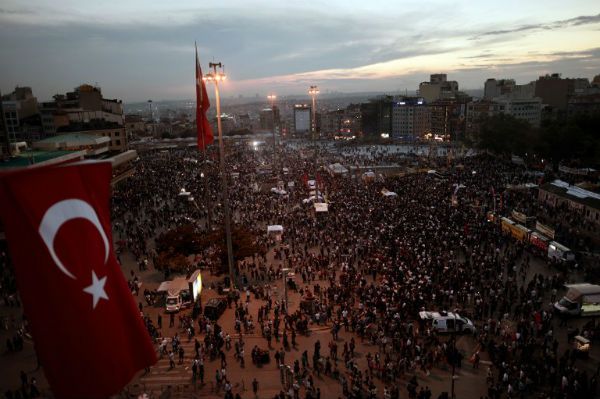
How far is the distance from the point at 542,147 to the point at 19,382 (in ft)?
187

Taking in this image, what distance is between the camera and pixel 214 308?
18844 mm

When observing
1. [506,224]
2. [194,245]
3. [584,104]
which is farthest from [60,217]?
[584,104]

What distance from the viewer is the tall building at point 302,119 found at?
146 metres

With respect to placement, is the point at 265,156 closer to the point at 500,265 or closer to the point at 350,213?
the point at 350,213

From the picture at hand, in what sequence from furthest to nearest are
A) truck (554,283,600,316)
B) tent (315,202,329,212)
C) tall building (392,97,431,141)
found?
tall building (392,97,431,141), tent (315,202,329,212), truck (554,283,600,316)

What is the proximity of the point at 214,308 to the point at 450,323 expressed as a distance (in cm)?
1007

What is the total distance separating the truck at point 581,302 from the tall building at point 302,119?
130 metres

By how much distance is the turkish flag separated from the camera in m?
4.81

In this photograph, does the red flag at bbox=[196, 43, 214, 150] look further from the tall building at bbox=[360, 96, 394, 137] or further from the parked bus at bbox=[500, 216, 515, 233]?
the tall building at bbox=[360, 96, 394, 137]

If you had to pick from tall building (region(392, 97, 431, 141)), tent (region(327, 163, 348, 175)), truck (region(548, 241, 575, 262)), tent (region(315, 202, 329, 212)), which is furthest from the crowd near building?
truck (region(548, 241, 575, 262))

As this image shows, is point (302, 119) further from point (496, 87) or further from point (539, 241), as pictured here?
point (539, 241)

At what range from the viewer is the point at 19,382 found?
14766 millimetres

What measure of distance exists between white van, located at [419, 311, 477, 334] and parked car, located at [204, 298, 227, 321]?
9.14m

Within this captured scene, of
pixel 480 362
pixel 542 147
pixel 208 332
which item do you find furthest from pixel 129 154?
pixel 542 147
